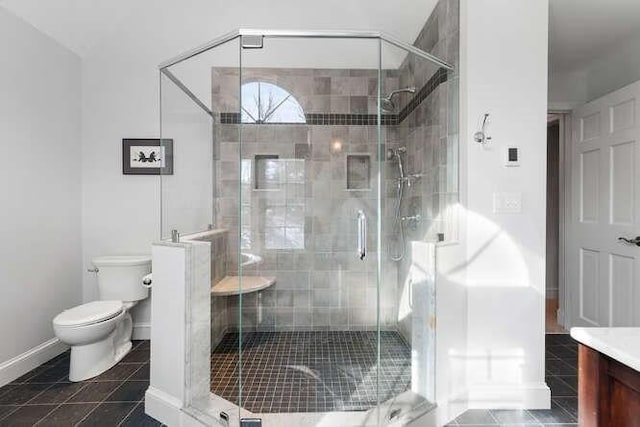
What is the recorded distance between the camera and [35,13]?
2381mm

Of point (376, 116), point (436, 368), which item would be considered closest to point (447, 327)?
point (436, 368)

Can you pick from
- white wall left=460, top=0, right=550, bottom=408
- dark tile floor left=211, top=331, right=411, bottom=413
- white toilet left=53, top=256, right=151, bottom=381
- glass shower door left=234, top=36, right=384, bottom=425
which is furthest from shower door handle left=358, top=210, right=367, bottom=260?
white toilet left=53, top=256, right=151, bottom=381

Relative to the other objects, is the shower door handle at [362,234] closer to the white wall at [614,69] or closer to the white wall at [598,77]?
Result: the white wall at [598,77]

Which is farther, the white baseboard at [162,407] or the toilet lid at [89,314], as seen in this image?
the toilet lid at [89,314]

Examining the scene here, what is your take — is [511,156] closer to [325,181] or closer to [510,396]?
[325,181]

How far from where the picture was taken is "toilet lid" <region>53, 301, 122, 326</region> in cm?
211

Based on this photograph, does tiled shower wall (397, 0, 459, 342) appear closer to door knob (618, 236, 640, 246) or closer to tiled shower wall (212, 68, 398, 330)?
tiled shower wall (212, 68, 398, 330)

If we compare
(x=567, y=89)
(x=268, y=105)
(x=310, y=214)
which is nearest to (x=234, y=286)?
(x=310, y=214)

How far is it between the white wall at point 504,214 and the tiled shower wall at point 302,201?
68cm

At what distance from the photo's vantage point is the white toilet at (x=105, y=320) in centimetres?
214

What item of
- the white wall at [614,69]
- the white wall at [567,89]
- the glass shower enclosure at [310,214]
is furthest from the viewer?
the white wall at [567,89]

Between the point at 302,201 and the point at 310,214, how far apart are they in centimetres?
12

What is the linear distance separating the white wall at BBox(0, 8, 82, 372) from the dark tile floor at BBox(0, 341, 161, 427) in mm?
266

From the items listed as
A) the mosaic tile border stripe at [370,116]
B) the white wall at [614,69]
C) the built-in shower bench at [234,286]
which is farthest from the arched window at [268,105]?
the white wall at [614,69]
